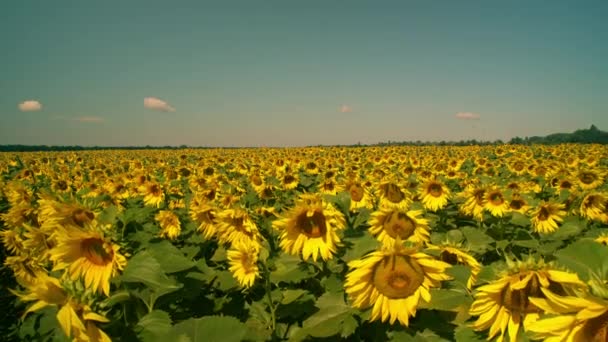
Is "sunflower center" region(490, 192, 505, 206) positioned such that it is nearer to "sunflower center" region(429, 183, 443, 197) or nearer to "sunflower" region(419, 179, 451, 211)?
"sunflower" region(419, 179, 451, 211)

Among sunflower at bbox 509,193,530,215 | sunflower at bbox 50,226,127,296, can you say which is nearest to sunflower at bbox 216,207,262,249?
sunflower at bbox 50,226,127,296

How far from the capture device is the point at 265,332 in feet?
10.8

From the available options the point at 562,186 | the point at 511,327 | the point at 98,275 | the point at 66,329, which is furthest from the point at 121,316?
the point at 562,186

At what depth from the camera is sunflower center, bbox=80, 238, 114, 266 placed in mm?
2473

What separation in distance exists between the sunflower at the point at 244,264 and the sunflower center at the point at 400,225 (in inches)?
59.6

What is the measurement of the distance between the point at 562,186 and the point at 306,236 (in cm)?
813

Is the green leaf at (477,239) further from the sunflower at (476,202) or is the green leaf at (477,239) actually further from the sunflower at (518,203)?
the sunflower at (518,203)

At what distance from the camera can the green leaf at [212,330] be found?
2.02 m

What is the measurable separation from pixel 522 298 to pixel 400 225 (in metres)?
2.13

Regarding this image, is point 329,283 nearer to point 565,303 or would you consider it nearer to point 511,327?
point 511,327

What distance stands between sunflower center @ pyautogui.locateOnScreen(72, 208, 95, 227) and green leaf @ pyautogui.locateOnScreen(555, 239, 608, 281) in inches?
137

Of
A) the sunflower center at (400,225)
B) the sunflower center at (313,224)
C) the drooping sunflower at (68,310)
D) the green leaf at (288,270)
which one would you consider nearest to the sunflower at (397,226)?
the sunflower center at (400,225)

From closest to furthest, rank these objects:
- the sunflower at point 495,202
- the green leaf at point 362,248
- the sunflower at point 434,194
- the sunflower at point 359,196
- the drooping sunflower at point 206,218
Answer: the green leaf at point 362,248 → the drooping sunflower at point 206,218 → the sunflower at point 495,202 → the sunflower at point 359,196 → the sunflower at point 434,194

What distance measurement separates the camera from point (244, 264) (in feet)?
12.2
